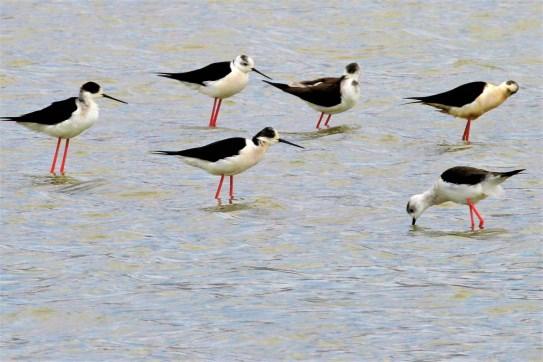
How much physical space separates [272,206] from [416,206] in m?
1.72

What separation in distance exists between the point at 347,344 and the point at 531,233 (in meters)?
4.12

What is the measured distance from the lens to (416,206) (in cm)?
1488

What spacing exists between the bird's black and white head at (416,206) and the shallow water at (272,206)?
158 mm

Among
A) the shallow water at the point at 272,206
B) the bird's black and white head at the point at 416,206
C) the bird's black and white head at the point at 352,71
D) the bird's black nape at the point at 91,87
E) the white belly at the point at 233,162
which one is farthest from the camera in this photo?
the bird's black and white head at the point at 352,71

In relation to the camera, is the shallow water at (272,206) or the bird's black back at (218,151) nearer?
the shallow water at (272,206)

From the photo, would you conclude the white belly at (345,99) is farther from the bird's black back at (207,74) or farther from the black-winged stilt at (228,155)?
the black-winged stilt at (228,155)

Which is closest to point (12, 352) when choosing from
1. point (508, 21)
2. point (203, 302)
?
point (203, 302)

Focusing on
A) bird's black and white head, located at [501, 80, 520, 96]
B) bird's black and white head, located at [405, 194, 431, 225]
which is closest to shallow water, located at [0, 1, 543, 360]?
bird's black and white head, located at [405, 194, 431, 225]

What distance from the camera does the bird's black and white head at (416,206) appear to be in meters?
14.9

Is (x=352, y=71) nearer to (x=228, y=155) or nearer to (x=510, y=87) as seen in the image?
(x=510, y=87)

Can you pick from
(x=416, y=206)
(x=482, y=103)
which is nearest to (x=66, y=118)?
(x=416, y=206)

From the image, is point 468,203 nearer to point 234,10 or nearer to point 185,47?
point 185,47

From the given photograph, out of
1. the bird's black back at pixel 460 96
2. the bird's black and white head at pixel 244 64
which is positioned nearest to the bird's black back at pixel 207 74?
the bird's black and white head at pixel 244 64

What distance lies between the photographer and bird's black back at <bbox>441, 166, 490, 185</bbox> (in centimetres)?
1479
